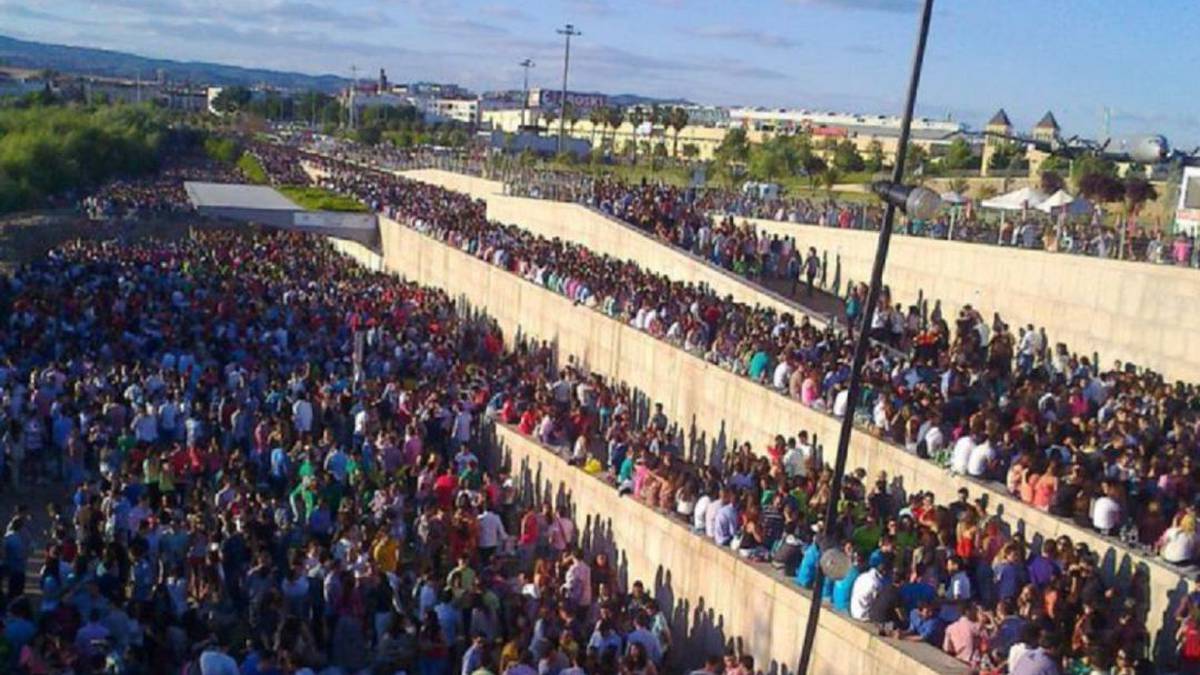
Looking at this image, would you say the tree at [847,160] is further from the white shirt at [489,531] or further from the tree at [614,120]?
the white shirt at [489,531]

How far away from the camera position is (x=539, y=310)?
2673 cm

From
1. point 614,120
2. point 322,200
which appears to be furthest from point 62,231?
point 614,120

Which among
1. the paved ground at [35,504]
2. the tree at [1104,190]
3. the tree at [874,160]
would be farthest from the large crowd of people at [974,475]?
the tree at [874,160]

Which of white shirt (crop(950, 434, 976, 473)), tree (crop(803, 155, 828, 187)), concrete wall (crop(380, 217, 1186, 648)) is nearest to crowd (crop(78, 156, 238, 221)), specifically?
concrete wall (crop(380, 217, 1186, 648))

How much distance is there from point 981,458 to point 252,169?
80277mm

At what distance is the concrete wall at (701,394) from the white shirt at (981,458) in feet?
0.42

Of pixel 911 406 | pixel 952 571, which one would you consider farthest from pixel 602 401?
pixel 952 571

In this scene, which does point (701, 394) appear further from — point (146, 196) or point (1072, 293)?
point (146, 196)

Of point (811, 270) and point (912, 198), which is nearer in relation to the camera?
point (912, 198)

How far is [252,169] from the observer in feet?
287

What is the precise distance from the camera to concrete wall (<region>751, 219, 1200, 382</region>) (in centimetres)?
1858

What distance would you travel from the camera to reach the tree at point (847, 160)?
6241 cm

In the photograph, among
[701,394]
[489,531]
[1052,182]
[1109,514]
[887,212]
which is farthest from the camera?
[1052,182]

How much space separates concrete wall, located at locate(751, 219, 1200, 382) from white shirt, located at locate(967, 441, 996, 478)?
6749mm
